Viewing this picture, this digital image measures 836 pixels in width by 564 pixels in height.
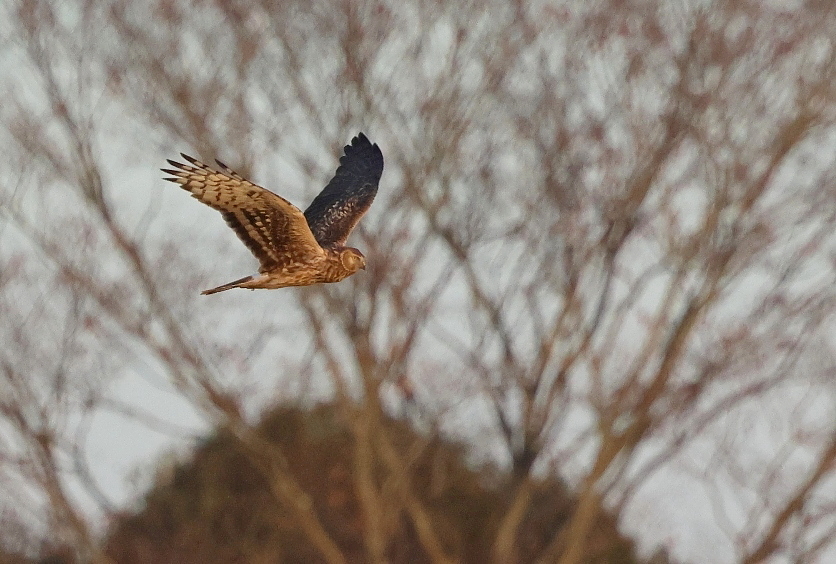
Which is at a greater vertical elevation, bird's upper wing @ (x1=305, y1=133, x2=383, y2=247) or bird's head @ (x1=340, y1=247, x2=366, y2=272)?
bird's upper wing @ (x1=305, y1=133, x2=383, y2=247)

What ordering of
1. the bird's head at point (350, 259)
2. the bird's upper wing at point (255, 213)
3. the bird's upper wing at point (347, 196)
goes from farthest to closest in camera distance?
the bird's upper wing at point (347, 196) → the bird's head at point (350, 259) → the bird's upper wing at point (255, 213)

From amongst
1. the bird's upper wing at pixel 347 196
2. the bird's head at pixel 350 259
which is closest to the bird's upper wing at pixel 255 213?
the bird's head at pixel 350 259

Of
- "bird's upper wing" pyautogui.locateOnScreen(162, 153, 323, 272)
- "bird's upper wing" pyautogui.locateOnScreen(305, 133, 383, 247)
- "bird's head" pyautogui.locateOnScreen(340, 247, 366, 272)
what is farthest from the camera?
"bird's upper wing" pyautogui.locateOnScreen(305, 133, 383, 247)

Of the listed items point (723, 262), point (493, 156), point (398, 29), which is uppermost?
point (398, 29)

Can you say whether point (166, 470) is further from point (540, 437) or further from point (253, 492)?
point (540, 437)

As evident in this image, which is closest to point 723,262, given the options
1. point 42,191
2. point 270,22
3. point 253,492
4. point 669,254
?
point 669,254

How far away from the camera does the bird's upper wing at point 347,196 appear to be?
34.4 ft

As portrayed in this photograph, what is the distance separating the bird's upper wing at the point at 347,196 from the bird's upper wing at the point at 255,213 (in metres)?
0.60

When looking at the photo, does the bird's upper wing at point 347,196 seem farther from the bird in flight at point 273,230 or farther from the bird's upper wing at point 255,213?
the bird's upper wing at point 255,213

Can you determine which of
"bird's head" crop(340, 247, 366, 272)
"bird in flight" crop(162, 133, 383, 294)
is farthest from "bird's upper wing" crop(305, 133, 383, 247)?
"bird's head" crop(340, 247, 366, 272)

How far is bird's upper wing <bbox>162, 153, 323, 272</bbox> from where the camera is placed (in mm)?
9195

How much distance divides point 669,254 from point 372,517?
153 inches

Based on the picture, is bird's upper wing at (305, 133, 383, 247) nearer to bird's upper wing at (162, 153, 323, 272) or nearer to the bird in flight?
the bird in flight

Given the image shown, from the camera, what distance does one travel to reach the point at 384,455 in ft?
56.1
